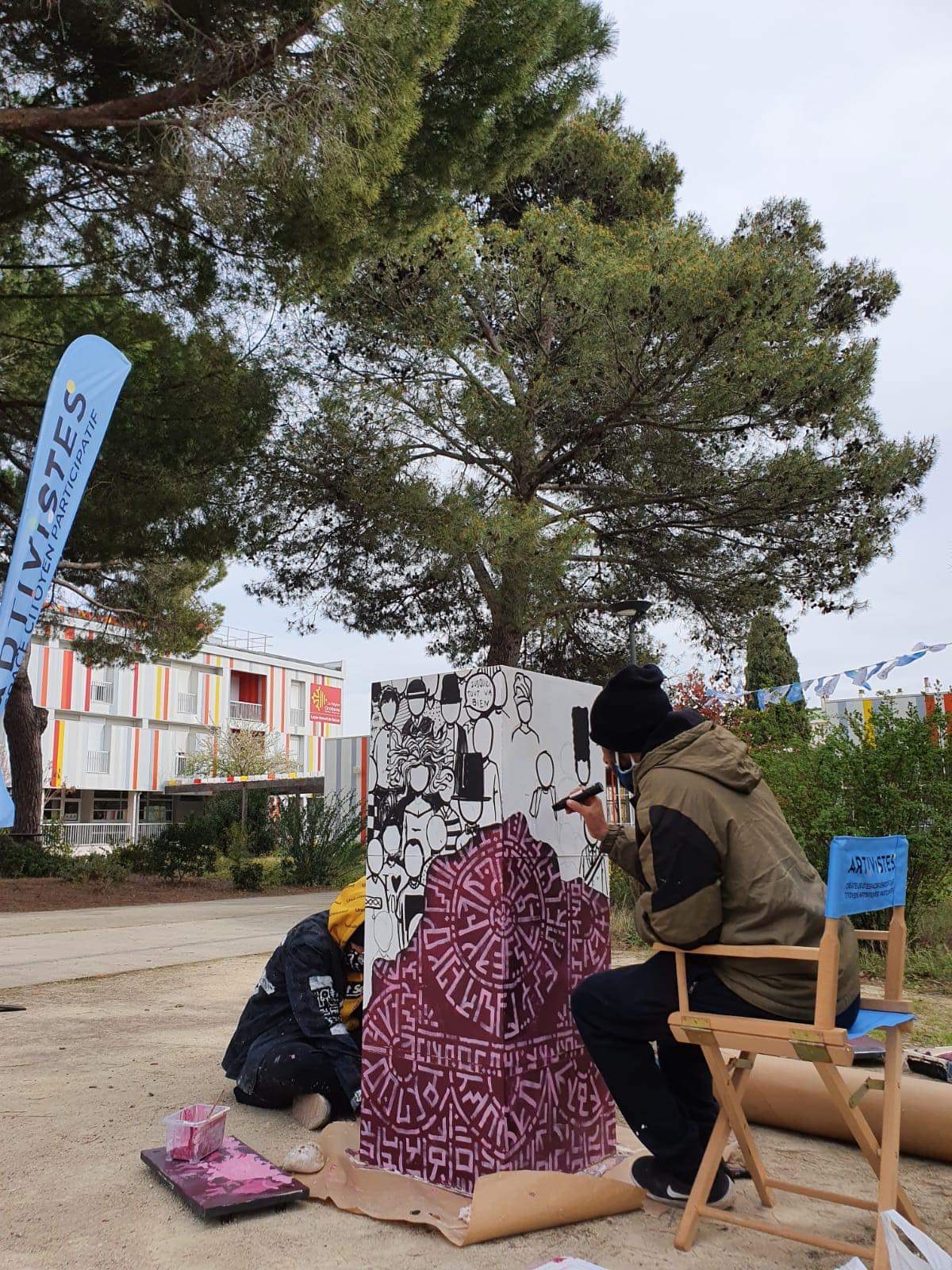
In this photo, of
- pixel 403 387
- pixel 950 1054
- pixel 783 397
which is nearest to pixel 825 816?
pixel 950 1054

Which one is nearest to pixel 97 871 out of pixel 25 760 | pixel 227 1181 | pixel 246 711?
pixel 25 760

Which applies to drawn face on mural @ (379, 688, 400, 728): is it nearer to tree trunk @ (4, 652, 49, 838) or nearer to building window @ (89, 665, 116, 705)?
tree trunk @ (4, 652, 49, 838)

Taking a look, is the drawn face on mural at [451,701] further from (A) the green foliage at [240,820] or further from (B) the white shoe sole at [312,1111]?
(A) the green foliage at [240,820]

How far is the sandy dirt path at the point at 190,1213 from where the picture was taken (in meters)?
2.39

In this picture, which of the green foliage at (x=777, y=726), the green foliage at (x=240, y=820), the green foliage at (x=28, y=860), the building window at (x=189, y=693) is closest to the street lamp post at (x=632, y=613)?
the green foliage at (x=777, y=726)

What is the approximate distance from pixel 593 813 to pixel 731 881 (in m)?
0.44

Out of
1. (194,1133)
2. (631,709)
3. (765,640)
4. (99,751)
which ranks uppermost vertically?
(99,751)

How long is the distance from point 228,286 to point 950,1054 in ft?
31.2

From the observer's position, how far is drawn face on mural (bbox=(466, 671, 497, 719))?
2.90m

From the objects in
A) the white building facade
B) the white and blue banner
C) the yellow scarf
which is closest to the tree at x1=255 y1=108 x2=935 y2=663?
the white and blue banner

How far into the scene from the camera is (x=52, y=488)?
5.54m

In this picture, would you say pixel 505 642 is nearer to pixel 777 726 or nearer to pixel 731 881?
pixel 777 726

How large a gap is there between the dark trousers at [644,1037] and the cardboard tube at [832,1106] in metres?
0.58

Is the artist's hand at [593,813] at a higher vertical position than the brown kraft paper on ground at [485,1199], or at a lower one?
higher
